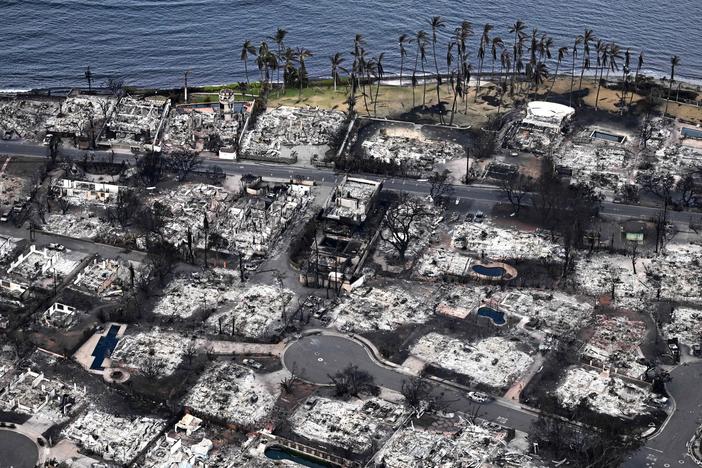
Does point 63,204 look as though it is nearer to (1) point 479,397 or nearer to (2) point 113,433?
(2) point 113,433

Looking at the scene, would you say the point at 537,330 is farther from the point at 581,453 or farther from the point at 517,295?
the point at 581,453

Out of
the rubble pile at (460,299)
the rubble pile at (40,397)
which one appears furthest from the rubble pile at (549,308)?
the rubble pile at (40,397)

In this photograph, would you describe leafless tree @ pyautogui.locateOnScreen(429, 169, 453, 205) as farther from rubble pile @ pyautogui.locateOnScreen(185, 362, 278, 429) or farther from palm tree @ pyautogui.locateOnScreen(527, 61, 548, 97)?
rubble pile @ pyautogui.locateOnScreen(185, 362, 278, 429)

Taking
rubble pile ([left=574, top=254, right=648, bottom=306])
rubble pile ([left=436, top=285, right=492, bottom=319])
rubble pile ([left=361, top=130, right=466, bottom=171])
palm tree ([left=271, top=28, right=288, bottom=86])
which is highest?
palm tree ([left=271, top=28, right=288, bottom=86])

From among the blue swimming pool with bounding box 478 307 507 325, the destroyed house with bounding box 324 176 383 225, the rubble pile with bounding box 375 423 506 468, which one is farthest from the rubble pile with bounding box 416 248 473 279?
the rubble pile with bounding box 375 423 506 468

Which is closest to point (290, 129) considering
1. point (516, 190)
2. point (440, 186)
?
point (440, 186)

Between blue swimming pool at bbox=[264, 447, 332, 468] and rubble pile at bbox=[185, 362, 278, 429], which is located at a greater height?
rubble pile at bbox=[185, 362, 278, 429]
